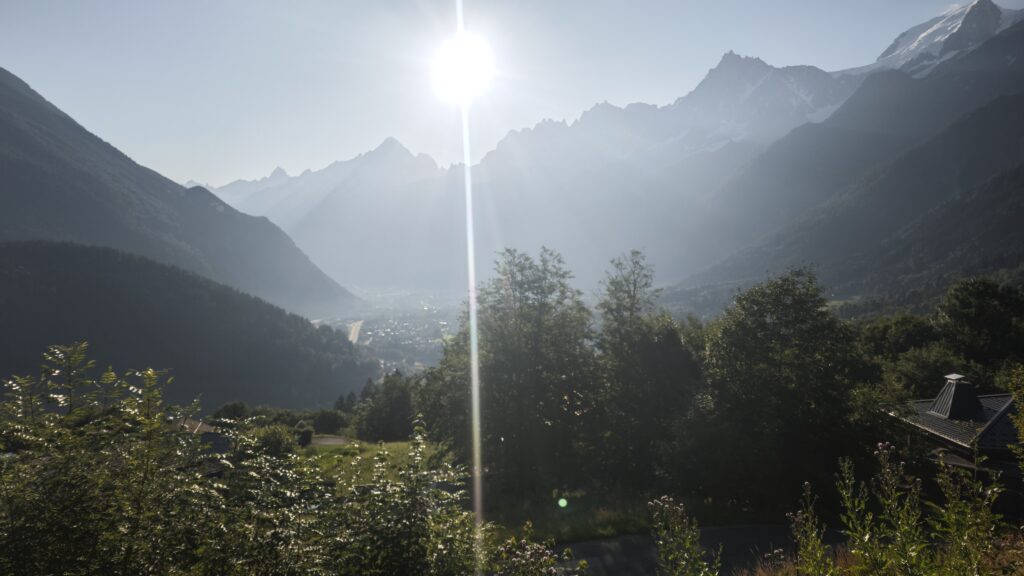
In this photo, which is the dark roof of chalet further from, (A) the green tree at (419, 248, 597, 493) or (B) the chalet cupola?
(A) the green tree at (419, 248, 597, 493)

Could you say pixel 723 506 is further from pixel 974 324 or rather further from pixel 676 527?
pixel 974 324

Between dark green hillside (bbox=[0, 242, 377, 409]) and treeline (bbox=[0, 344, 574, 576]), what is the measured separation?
630ft

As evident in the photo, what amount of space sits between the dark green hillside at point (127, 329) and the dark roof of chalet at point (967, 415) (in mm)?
192992

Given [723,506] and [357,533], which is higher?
[357,533]

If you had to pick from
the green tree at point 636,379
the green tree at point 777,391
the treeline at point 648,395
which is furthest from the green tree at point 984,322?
the green tree at point 636,379

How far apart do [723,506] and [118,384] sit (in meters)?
23.9

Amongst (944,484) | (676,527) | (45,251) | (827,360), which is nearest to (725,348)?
(827,360)

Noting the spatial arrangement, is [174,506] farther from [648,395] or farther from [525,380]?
[648,395]

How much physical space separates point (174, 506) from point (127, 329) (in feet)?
752

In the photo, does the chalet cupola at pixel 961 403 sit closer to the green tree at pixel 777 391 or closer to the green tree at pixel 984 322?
the green tree at pixel 777 391

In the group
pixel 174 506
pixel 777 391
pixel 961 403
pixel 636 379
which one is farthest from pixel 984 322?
pixel 174 506

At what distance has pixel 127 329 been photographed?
182 m

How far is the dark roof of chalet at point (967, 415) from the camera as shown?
32.8 m

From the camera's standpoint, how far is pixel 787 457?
24.6 metres
